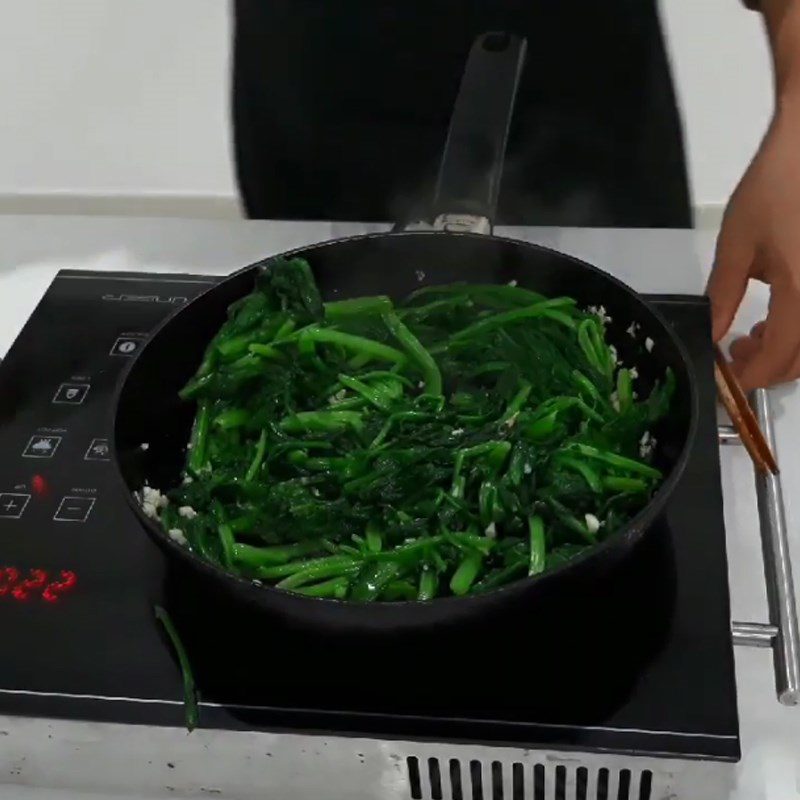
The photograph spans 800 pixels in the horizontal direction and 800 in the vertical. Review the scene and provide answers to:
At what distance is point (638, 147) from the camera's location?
1.52 metres

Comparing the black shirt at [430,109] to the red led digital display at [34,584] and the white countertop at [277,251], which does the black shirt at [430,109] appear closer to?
the white countertop at [277,251]

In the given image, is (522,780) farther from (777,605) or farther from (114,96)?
(114,96)

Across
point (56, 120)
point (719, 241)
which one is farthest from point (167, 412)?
point (56, 120)

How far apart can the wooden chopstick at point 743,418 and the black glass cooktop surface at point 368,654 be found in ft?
0.12

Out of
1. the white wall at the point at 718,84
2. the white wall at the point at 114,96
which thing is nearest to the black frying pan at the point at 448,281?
the white wall at the point at 718,84

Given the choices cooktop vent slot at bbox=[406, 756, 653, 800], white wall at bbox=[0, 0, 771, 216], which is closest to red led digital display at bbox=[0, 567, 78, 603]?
cooktop vent slot at bbox=[406, 756, 653, 800]

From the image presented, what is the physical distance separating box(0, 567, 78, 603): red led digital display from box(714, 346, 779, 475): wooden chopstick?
24.7 inches

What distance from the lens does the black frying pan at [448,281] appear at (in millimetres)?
677

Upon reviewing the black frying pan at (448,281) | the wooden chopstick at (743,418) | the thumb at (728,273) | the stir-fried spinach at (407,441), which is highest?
the black frying pan at (448,281)

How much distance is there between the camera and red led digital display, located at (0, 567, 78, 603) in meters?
0.85

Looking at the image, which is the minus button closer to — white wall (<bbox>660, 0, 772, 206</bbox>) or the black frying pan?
the black frying pan

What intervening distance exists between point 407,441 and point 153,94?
58.1 inches

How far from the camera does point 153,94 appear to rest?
2.07m

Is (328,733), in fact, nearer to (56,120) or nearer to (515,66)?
(515,66)
